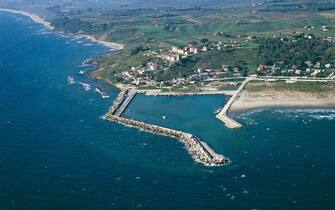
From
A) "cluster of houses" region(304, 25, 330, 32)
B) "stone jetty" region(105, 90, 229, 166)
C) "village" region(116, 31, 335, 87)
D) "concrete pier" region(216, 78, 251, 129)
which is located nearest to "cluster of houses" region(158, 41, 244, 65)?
"village" region(116, 31, 335, 87)

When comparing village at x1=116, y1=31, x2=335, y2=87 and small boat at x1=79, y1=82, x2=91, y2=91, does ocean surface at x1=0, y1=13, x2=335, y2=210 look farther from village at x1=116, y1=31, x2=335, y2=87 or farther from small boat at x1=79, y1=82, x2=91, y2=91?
village at x1=116, y1=31, x2=335, y2=87

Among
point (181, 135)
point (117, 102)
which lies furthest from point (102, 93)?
point (181, 135)

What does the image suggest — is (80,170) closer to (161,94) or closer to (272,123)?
(272,123)

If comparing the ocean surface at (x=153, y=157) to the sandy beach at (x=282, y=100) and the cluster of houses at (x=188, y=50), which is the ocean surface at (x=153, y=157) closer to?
the sandy beach at (x=282, y=100)

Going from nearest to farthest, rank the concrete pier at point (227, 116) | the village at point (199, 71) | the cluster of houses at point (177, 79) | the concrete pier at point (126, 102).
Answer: the concrete pier at point (227, 116)
the concrete pier at point (126, 102)
the village at point (199, 71)
the cluster of houses at point (177, 79)

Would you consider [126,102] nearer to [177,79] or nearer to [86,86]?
[86,86]

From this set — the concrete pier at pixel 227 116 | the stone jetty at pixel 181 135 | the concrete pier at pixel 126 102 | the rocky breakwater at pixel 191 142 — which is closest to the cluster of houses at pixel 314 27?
the concrete pier at pixel 227 116
